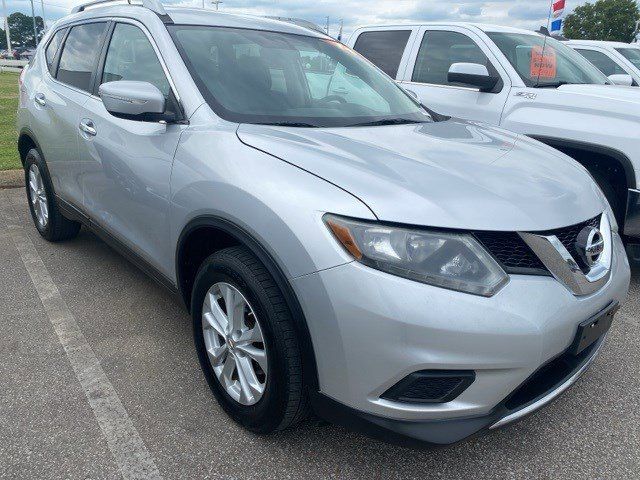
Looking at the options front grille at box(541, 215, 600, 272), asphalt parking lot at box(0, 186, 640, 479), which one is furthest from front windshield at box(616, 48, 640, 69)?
front grille at box(541, 215, 600, 272)

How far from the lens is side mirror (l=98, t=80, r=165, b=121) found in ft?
7.81

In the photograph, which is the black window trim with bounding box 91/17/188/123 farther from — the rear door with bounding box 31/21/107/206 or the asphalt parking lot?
the asphalt parking lot

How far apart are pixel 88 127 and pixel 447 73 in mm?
3175

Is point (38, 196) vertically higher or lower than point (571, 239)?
lower

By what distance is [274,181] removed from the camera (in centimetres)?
195

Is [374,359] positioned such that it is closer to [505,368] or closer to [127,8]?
[505,368]

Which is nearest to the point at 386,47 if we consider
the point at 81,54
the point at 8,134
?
the point at 81,54

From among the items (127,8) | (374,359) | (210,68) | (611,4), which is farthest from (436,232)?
(611,4)

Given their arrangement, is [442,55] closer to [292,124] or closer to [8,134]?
[292,124]

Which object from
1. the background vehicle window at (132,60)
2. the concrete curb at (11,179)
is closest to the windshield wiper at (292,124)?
the background vehicle window at (132,60)

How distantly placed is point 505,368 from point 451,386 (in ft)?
0.58

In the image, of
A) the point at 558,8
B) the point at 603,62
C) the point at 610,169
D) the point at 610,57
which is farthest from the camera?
the point at 558,8

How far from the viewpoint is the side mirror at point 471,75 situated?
4395 millimetres

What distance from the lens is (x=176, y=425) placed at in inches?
91.7
